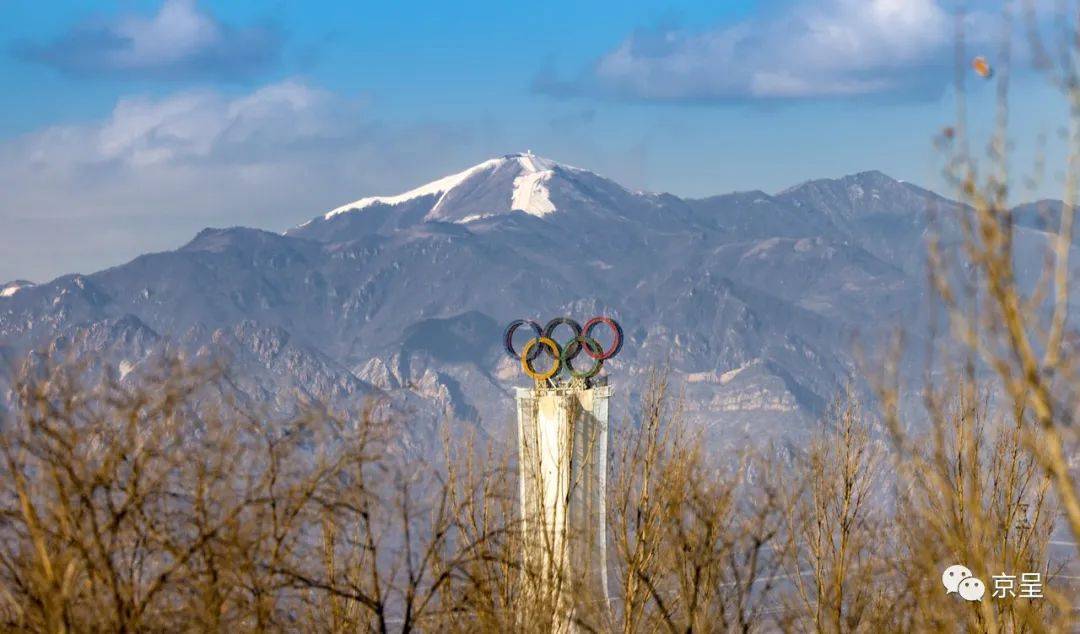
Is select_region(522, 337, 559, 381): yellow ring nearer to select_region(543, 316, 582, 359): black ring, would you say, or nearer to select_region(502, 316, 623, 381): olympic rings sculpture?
select_region(502, 316, 623, 381): olympic rings sculpture

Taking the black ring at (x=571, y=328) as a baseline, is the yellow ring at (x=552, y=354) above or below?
below

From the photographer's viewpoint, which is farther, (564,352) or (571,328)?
(571,328)

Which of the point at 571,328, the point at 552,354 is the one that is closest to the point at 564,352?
the point at 552,354

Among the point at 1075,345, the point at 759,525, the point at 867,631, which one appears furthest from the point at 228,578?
the point at 867,631

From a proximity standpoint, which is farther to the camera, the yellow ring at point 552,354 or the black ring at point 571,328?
the black ring at point 571,328

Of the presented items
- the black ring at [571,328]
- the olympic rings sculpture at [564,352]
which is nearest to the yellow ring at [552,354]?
the olympic rings sculpture at [564,352]

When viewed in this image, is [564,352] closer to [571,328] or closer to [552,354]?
[552,354]

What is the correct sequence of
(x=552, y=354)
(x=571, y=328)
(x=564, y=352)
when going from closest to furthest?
1. (x=564, y=352)
2. (x=571, y=328)
3. (x=552, y=354)

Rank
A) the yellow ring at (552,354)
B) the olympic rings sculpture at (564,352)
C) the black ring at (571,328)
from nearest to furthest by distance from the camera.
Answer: the yellow ring at (552,354) < the olympic rings sculpture at (564,352) < the black ring at (571,328)

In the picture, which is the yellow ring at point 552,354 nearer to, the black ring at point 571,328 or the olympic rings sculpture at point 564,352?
the olympic rings sculpture at point 564,352

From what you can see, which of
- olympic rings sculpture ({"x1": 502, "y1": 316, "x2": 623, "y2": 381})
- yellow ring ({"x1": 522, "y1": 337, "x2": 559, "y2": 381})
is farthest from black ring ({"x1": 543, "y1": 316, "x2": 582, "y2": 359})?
yellow ring ({"x1": 522, "y1": 337, "x2": 559, "y2": 381})
